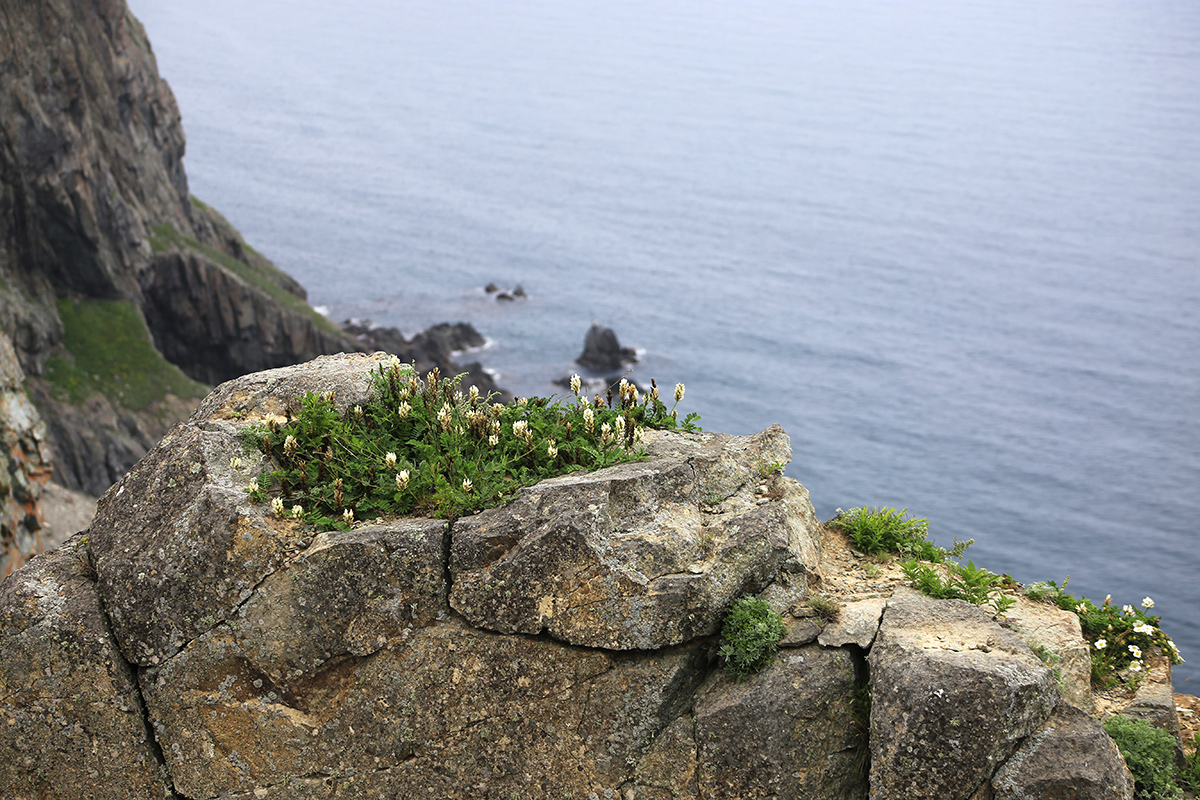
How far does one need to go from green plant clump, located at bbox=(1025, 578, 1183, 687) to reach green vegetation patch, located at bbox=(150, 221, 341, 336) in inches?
3550

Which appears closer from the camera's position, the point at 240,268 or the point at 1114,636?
the point at 1114,636

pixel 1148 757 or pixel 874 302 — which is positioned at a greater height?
pixel 1148 757

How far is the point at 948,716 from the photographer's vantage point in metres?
9.81

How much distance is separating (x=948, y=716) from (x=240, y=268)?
336 feet

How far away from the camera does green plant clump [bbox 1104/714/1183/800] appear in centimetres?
1090

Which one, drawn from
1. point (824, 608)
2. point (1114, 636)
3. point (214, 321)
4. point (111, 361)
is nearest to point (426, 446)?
point (824, 608)

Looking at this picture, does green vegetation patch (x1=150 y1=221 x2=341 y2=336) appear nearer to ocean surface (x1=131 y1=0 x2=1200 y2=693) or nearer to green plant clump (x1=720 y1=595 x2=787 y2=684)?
ocean surface (x1=131 y1=0 x2=1200 y2=693)

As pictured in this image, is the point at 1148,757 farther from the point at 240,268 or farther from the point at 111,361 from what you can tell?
the point at 240,268

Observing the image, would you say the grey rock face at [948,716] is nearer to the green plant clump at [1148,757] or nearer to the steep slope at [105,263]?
the green plant clump at [1148,757]

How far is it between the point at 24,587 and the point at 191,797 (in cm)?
318

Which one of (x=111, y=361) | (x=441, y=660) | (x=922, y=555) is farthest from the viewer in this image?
(x=111, y=361)

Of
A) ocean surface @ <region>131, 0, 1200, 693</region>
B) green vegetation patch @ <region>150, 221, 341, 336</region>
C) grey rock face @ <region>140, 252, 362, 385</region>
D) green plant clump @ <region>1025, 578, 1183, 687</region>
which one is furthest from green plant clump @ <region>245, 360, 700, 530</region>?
green vegetation patch @ <region>150, 221, 341, 336</region>

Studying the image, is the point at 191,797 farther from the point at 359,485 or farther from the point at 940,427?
the point at 940,427

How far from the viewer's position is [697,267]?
15225cm
